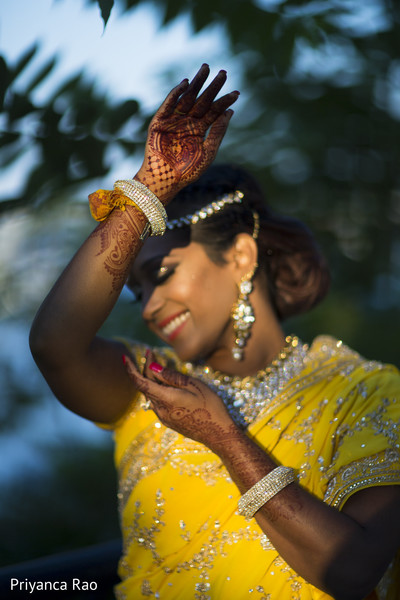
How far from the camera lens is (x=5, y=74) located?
1.70m

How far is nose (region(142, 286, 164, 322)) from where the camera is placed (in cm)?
215

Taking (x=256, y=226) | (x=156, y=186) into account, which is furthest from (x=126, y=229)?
(x=256, y=226)

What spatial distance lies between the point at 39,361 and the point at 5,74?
767 mm

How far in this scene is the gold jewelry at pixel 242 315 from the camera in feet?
7.54

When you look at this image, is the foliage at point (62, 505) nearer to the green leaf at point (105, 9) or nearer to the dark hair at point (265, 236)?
the dark hair at point (265, 236)

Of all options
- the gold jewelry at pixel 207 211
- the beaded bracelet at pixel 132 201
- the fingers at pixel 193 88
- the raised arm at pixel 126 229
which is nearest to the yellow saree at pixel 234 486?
the gold jewelry at pixel 207 211

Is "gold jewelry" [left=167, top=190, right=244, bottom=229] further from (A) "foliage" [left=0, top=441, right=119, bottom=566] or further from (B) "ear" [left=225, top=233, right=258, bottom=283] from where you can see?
(A) "foliage" [left=0, top=441, right=119, bottom=566]

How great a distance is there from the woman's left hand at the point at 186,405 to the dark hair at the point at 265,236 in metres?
0.59

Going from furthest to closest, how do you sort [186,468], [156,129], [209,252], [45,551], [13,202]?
[45,551], [209,252], [186,468], [13,202], [156,129]

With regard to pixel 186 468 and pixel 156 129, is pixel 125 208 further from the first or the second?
pixel 186 468

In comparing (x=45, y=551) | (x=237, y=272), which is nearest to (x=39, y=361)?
(x=237, y=272)

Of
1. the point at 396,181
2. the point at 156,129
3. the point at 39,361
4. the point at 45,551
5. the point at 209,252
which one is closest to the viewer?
the point at 156,129

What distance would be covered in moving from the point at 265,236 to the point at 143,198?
35.9 inches

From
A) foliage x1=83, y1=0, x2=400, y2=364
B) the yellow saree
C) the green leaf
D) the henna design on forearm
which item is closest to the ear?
the yellow saree
